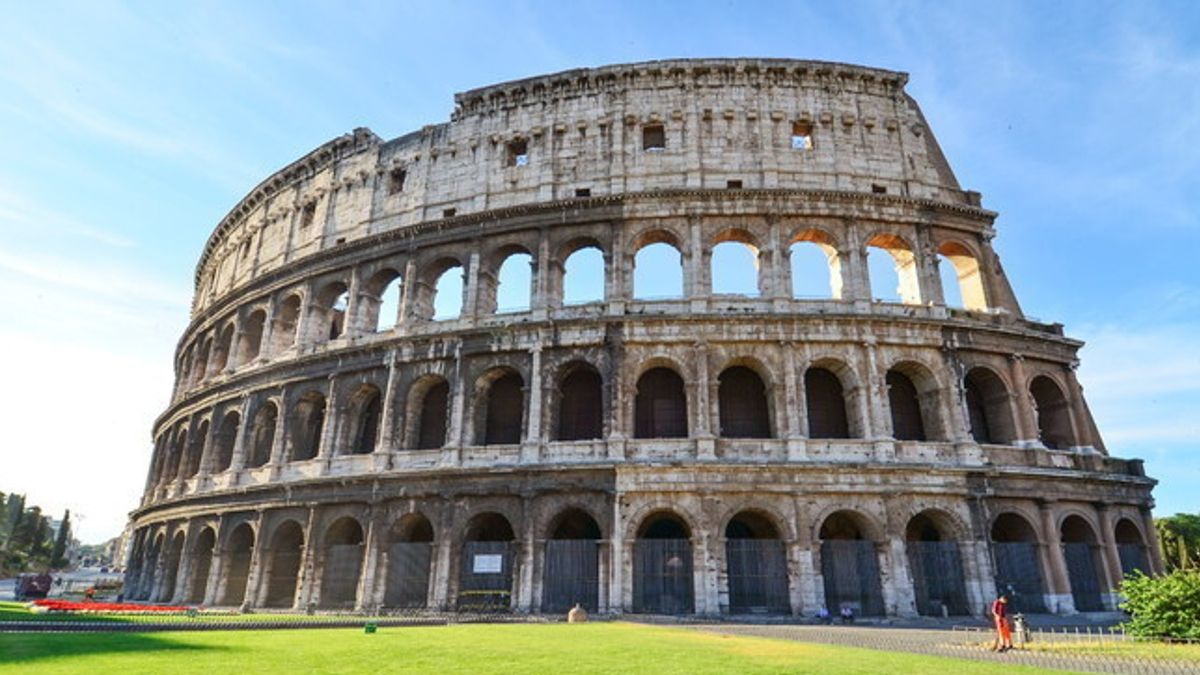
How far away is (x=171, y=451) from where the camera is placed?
1161 inches

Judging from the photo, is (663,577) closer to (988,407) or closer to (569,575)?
(569,575)

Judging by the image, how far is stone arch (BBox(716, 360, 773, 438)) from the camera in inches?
797

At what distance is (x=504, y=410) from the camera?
71.3 ft

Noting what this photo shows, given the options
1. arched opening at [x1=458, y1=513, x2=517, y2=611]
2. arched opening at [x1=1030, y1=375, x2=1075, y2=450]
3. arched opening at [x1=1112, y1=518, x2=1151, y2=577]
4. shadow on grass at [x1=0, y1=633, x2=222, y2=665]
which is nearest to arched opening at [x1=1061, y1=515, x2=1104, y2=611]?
arched opening at [x1=1112, y1=518, x2=1151, y2=577]

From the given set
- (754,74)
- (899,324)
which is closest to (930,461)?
(899,324)

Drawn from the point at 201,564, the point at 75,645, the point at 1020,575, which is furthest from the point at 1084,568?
the point at 201,564

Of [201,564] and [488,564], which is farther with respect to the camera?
[201,564]

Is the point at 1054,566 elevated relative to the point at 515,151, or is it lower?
lower

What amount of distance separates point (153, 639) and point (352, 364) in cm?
1357

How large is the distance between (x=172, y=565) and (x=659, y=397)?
20.8m

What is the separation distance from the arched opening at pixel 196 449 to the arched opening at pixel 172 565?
2699mm

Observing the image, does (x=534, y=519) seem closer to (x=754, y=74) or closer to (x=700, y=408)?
(x=700, y=408)

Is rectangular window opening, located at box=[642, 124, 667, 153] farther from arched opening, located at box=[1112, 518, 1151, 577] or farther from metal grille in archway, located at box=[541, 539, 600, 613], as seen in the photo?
arched opening, located at box=[1112, 518, 1151, 577]

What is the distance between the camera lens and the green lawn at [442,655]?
23.0 ft
